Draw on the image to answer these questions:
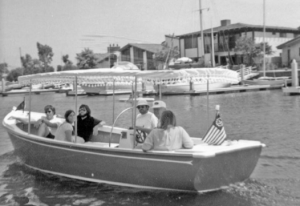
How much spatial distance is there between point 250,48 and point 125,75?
40.3 m

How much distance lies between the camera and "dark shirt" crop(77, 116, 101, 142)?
8.93 m

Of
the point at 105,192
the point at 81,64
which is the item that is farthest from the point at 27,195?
the point at 81,64

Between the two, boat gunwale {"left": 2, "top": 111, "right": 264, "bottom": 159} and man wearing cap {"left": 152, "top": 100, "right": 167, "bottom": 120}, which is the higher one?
man wearing cap {"left": 152, "top": 100, "right": 167, "bottom": 120}

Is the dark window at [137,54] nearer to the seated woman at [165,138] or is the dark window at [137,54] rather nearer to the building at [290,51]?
the building at [290,51]

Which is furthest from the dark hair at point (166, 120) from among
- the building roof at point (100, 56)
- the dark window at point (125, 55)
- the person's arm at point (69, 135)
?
the building roof at point (100, 56)

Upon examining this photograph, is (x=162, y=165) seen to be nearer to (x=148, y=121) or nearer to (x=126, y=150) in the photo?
(x=126, y=150)

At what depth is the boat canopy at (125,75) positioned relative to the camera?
713cm

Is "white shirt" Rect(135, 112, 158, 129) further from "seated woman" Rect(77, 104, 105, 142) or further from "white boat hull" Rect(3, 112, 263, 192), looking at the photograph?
"seated woman" Rect(77, 104, 105, 142)

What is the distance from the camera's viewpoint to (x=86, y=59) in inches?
2542

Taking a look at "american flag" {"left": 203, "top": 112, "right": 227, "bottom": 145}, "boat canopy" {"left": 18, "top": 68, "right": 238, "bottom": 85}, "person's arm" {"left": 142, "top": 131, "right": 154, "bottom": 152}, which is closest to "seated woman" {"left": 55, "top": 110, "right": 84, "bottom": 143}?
"boat canopy" {"left": 18, "top": 68, "right": 238, "bottom": 85}

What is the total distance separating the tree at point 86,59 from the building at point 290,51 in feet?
93.5

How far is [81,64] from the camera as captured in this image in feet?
212

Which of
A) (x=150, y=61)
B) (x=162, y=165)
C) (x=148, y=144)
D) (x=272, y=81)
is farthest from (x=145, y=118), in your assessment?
(x=150, y=61)

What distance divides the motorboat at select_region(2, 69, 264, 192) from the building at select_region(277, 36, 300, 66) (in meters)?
39.1
